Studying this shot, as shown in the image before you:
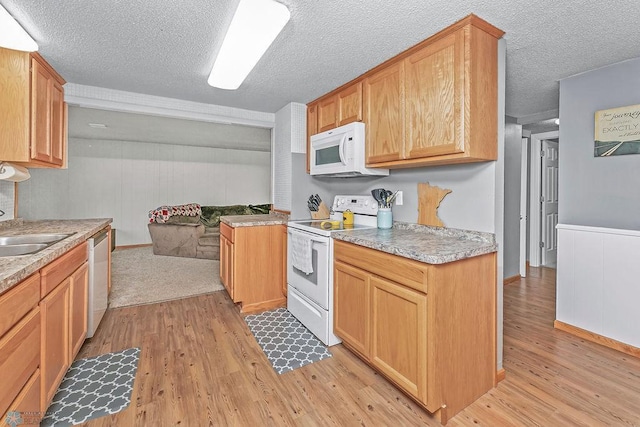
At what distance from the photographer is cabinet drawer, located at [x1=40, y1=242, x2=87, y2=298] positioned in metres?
1.49

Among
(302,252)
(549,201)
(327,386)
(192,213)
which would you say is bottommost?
(327,386)

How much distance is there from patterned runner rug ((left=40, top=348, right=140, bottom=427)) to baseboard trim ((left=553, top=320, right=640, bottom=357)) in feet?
10.8

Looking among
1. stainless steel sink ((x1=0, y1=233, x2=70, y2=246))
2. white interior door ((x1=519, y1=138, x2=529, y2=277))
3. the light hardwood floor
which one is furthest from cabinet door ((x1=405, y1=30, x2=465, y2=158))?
white interior door ((x1=519, y1=138, x2=529, y2=277))

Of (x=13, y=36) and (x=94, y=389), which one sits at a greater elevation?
(x=13, y=36)

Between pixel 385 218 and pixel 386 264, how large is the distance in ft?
2.63

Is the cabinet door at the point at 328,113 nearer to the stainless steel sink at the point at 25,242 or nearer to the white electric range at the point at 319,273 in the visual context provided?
the white electric range at the point at 319,273

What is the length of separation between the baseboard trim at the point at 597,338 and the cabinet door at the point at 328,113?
267 centimetres

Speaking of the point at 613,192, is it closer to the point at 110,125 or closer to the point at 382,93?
the point at 382,93

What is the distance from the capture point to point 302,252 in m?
2.60

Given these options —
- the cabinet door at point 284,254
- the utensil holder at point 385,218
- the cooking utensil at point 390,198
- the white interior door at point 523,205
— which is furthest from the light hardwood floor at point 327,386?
the white interior door at point 523,205

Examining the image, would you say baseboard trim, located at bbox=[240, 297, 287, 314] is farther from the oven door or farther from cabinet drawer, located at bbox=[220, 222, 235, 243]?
cabinet drawer, located at bbox=[220, 222, 235, 243]

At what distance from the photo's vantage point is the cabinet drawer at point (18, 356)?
109 cm

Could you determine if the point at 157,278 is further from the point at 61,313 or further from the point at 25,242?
the point at 61,313

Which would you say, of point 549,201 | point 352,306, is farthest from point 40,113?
point 549,201
